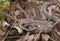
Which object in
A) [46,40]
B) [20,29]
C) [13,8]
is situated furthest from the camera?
[13,8]

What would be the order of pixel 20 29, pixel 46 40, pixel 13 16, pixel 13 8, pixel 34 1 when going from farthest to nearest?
pixel 34 1 → pixel 13 8 → pixel 13 16 → pixel 20 29 → pixel 46 40

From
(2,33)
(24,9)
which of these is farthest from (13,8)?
(2,33)

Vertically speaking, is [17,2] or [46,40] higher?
[17,2]

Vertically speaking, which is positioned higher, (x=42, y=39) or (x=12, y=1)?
(x=12, y=1)

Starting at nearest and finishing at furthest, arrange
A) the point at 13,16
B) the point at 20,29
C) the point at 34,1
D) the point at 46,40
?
the point at 46,40 → the point at 20,29 → the point at 13,16 → the point at 34,1

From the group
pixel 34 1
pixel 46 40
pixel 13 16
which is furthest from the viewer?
pixel 34 1

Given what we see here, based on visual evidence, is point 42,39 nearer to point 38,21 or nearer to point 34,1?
point 38,21

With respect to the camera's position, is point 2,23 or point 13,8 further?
point 13,8

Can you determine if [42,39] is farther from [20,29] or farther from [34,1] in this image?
[34,1]

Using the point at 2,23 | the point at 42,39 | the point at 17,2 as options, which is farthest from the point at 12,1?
the point at 42,39
